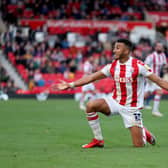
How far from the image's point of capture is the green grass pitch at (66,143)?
7.77 metres

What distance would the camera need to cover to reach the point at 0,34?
111 feet

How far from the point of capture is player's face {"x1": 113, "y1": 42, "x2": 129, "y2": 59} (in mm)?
10477

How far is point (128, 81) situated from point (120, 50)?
1.84ft

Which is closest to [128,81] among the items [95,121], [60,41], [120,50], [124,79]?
[124,79]

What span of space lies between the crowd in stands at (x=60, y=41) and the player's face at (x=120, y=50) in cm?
2013

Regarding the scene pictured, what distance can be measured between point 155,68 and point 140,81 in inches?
394

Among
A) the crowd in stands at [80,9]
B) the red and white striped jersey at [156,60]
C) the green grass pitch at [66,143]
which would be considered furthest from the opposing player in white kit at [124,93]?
the crowd in stands at [80,9]

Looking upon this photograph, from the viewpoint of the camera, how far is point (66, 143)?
A: 1156 cm

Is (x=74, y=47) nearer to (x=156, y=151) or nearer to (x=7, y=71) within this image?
(x=7, y=71)

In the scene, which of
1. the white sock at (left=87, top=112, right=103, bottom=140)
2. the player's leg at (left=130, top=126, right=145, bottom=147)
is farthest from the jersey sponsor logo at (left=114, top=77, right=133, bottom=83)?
the player's leg at (left=130, top=126, right=145, bottom=147)

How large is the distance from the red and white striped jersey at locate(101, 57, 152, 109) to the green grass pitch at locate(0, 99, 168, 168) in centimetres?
83

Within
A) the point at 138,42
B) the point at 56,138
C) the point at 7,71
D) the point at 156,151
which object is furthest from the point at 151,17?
the point at 156,151

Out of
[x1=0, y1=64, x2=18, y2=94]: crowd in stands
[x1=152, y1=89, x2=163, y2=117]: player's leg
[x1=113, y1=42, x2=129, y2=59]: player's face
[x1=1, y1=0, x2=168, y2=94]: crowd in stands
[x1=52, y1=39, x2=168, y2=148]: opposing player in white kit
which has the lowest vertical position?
[x1=0, y1=64, x2=18, y2=94]: crowd in stands

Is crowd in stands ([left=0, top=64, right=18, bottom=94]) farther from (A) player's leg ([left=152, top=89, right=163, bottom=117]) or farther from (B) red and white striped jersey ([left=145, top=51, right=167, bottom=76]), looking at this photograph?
(A) player's leg ([left=152, top=89, right=163, bottom=117])
